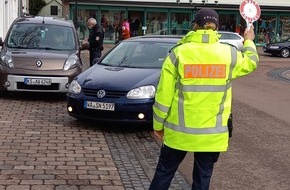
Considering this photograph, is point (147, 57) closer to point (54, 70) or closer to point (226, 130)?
point (54, 70)

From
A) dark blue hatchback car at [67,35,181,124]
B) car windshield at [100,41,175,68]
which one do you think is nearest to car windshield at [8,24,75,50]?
car windshield at [100,41,175,68]

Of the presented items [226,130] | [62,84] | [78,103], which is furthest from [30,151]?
[62,84]

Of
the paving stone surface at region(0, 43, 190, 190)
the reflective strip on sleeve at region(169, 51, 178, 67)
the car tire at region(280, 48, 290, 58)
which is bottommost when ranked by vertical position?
the car tire at region(280, 48, 290, 58)

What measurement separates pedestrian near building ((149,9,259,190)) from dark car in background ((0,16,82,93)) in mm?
7390

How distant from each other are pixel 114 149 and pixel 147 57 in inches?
119

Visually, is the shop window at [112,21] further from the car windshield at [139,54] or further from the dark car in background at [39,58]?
the car windshield at [139,54]

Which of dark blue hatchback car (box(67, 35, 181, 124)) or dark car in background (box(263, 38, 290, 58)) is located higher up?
dark blue hatchback car (box(67, 35, 181, 124))

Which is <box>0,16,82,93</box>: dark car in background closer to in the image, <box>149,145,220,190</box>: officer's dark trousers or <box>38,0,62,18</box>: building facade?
<box>149,145,220,190</box>: officer's dark trousers

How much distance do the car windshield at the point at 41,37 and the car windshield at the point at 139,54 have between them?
233 centimetres

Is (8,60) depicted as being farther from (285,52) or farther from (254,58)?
(285,52)

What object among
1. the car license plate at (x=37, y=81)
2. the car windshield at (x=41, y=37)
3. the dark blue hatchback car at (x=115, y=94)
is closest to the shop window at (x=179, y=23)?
the car windshield at (x=41, y=37)

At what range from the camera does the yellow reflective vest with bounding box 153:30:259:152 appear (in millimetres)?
4340

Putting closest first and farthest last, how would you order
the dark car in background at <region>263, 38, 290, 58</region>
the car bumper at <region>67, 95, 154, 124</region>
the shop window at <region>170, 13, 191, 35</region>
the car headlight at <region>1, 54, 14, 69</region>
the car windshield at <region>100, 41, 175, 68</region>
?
the car bumper at <region>67, 95, 154, 124</region>, the car windshield at <region>100, 41, 175, 68</region>, the car headlight at <region>1, 54, 14, 69</region>, the dark car in background at <region>263, 38, 290, 58</region>, the shop window at <region>170, 13, 191, 35</region>

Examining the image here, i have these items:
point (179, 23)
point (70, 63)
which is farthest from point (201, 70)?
point (179, 23)
